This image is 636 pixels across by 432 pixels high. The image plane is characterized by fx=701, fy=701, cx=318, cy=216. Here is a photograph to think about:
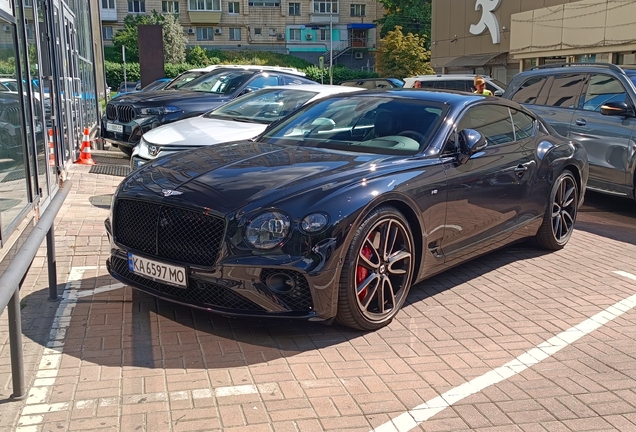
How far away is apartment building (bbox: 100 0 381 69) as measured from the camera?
71.0m

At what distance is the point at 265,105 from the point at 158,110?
250 cm

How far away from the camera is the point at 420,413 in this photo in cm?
353

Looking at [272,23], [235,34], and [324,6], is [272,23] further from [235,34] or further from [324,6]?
[324,6]

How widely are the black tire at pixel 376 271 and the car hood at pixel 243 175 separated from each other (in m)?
0.36

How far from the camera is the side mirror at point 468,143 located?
534 centimetres

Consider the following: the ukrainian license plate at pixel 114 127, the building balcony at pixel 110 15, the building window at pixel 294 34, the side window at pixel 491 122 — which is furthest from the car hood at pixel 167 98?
the building window at pixel 294 34

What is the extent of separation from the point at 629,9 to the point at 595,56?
10.4 feet

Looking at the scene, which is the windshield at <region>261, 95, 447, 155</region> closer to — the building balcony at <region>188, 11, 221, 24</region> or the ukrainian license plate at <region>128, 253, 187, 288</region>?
the ukrainian license plate at <region>128, 253, 187, 288</region>

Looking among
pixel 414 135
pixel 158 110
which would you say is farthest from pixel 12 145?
pixel 158 110

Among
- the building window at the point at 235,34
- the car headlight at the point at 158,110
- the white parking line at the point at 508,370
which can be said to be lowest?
the white parking line at the point at 508,370

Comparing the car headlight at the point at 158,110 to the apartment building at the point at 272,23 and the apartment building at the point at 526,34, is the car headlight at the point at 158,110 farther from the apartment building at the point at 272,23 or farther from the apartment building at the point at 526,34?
the apartment building at the point at 272,23

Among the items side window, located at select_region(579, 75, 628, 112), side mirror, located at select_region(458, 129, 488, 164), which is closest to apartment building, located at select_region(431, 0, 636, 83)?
side window, located at select_region(579, 75, 628, 112)

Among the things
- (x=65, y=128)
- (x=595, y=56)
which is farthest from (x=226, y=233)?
(x=595, y=56)

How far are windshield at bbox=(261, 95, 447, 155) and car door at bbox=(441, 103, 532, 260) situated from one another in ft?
0.86
